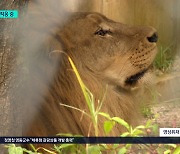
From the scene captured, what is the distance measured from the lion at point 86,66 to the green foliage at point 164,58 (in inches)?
1.3

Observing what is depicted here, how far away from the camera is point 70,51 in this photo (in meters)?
3.34

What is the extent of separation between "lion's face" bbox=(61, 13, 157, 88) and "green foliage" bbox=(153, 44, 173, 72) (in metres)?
0.03

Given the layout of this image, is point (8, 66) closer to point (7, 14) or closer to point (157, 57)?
point (7, 14)

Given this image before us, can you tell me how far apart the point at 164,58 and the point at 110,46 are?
285 millimetres

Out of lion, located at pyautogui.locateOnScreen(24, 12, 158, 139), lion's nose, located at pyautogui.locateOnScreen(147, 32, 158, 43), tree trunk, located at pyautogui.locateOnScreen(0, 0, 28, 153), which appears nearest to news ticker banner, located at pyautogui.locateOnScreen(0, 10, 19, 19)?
tree trunk, located at pyautogui.locateOnScreen(0, 0, 28, 153)

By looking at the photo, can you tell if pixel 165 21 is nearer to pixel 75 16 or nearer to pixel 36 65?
pixel 75 16

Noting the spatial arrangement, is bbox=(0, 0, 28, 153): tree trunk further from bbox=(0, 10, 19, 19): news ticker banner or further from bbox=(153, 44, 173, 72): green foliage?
bbox=(153, 44, 173, 72): green foliage

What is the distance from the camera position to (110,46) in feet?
11.1

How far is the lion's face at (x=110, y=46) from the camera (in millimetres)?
3365

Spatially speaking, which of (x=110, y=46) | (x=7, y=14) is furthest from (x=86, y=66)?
(x=7, y=14)

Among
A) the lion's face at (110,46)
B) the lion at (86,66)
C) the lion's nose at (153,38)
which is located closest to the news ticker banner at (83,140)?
the lion at (86,66)

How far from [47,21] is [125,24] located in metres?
0.41

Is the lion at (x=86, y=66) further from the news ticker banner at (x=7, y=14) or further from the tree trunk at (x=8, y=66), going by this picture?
the news ticker banner at (x=7, y=14)

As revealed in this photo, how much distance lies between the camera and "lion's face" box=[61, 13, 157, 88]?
337 cm
